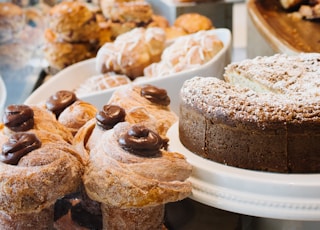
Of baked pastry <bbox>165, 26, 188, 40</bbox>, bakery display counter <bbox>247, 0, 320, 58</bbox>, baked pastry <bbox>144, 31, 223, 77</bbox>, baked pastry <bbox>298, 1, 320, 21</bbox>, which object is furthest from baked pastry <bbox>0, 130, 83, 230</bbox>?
baked pastry <bbox>298, 1, 320, 21</bbox>

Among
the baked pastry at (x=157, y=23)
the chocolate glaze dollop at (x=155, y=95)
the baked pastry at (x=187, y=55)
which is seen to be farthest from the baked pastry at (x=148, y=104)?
the baked pastry at (x=157, y=23)

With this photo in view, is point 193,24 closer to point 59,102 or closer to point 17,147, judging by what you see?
point 59,102

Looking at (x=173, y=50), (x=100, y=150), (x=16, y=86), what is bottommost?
(x=16, y=86)

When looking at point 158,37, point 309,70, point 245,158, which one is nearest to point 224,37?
point 158,37

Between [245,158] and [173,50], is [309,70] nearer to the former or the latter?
[245,158]

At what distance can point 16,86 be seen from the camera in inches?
Answer: 72.8

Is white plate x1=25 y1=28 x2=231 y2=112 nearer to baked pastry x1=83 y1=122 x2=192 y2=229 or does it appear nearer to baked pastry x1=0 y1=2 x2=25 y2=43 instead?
baked pastry x1=0 y1=2 x2=25 y2=43

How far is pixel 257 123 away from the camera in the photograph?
89 centimetres

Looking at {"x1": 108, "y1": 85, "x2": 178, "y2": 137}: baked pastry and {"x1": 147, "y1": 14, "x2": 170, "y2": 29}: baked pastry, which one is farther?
{"x1": 147, "y1": 14, "x2": 170, "y2": 29}: baked pastry

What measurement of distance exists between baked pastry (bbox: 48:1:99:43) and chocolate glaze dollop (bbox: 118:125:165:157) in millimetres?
1338

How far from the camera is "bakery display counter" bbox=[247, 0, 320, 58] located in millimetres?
1892

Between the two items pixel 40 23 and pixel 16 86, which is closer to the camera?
pixel 16 86

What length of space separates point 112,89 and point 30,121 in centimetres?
55

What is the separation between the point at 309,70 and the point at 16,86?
1130 mm
